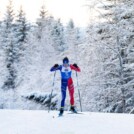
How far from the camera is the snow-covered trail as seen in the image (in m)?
8.24

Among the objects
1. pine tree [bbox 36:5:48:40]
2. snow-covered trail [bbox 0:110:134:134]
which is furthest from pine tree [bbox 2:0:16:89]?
snow-covered trail [bbox 0:110:134:134]

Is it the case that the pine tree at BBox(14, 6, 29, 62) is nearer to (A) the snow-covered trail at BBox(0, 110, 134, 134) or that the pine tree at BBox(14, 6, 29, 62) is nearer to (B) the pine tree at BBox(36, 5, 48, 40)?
(B) the pine tree at BBox(36, 5, 48, 40)

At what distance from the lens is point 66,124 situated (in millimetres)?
9094

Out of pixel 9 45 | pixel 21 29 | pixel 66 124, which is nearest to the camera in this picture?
pixel 66 124

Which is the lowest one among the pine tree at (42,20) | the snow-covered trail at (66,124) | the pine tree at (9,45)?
the snow-covered trail at (66,124)

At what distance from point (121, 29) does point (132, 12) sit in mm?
1269

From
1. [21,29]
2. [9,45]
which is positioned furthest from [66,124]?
[21,29]

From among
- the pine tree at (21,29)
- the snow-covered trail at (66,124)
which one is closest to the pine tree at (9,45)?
the pine tree at (21,29)

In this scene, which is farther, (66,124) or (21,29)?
(21,29)

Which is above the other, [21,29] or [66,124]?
[21,29]

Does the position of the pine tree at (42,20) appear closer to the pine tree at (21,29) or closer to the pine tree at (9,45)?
the pine tree at (21,29)

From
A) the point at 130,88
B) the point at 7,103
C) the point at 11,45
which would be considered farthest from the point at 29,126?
the point at 11,45

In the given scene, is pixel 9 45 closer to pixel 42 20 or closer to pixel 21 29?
pixel 21 29

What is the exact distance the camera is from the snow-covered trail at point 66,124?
27.0 feet
